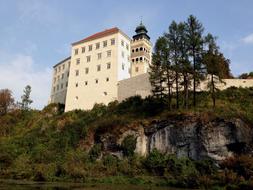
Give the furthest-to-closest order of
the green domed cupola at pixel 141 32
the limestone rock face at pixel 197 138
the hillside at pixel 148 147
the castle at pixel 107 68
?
1. the green domed cupola at pixel 141 32
2. the castle at pixel 107 68
3. the limestone rock face at pixel 197 138
4. the hillside at pixel 148 147

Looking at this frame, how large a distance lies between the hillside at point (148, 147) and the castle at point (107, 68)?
5.37 metres

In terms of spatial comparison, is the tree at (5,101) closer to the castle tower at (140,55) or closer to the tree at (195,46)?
the castle tower at (140,55)

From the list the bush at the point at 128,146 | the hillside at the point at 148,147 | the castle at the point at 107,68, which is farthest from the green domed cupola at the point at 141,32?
the bush at the point at 128,146

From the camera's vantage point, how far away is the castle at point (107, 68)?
2100 inches

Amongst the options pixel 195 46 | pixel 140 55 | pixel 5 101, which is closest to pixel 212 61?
pixel 195 46

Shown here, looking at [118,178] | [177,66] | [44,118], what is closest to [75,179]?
[118,178]

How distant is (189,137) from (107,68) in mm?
26431

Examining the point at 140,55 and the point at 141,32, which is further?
the point at 141,32

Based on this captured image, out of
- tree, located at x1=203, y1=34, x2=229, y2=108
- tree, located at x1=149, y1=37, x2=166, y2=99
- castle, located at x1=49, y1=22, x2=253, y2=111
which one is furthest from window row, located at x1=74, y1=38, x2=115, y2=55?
tree, located at x1=203, y1=34, x2=229, y2=108

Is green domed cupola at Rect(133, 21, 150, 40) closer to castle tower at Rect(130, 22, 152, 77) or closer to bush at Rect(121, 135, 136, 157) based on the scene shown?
castle tower at Rect(130, 22, 152, 77)

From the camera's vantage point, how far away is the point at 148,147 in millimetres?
36406

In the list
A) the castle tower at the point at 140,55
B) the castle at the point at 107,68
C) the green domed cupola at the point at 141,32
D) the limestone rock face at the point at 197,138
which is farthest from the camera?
the green domed cupola at the point at 141,32

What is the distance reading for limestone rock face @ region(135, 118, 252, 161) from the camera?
30.6 meters

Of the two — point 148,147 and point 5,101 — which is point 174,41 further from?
point 5,101
